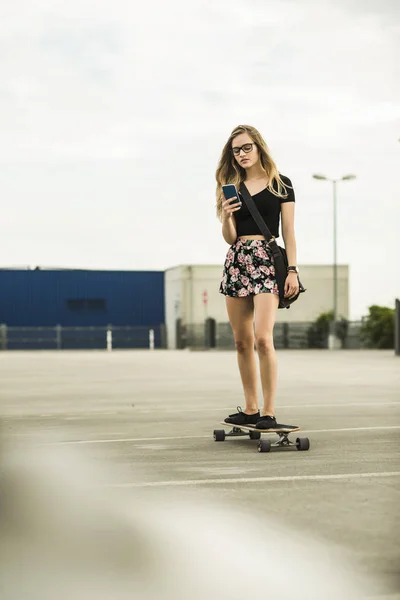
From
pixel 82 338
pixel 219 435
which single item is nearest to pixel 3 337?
pixel 82 338

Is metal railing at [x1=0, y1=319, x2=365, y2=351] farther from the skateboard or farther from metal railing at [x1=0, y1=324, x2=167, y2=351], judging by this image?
the skateboard

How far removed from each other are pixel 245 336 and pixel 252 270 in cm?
48

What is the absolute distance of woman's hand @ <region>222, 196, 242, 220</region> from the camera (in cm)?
698

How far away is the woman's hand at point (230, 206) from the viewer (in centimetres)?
698

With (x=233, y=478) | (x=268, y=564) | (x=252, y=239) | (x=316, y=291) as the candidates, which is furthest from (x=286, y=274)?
(x=316, y=291)

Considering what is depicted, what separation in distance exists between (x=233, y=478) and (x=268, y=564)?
1.94 meters

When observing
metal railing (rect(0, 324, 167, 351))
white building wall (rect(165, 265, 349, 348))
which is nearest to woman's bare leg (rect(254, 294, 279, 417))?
metal railing (rect(0, 324, 167, 351))

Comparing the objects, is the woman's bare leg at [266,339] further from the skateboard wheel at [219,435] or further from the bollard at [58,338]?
the bollard at [58,338]

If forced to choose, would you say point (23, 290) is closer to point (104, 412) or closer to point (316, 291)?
point (316, 291)

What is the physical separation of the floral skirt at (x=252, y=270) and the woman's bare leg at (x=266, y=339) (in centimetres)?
6

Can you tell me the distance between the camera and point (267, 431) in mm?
7055

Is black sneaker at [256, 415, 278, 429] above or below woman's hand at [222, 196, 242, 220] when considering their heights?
below

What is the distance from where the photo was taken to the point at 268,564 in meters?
3.77

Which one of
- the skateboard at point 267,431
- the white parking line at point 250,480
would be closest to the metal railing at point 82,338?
the skateboard at point 267,431
